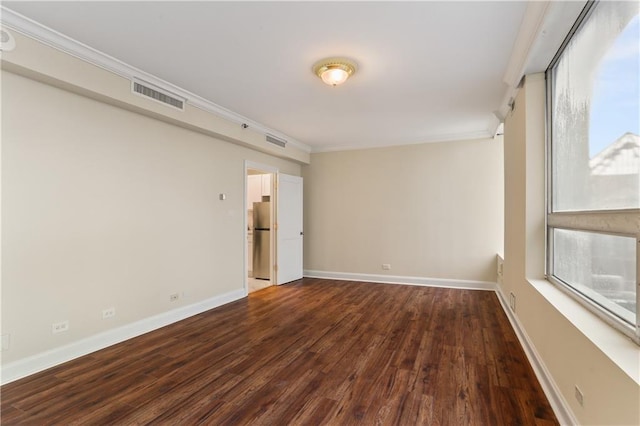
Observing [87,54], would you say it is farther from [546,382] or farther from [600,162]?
[546,382]

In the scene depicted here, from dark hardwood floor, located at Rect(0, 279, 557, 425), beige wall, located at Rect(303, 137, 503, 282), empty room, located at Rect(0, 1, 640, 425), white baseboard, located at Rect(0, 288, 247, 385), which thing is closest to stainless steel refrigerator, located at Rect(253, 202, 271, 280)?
beige wall, located at Rect(303, 137, 503, 282)

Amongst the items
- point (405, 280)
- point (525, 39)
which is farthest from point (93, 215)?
point (405, 280)

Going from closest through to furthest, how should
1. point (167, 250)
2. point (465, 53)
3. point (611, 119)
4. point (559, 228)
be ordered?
point (611, 119) → point (559, 228) → point (465, 53) → point (167, 250)

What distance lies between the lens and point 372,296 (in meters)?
5.00

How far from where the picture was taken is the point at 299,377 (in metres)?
2.50

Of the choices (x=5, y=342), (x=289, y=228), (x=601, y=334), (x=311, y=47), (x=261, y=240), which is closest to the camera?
(x=601, y=334)

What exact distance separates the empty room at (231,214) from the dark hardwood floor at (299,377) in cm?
2

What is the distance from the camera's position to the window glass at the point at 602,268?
1537 millimetres

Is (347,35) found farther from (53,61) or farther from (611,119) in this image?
(53,61)

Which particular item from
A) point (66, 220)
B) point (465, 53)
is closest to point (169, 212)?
point (66, 220)

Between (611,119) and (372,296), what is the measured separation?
389cm

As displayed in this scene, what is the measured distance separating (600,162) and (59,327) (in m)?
4.26

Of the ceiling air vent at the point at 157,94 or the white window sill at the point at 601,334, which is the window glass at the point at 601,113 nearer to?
the white window sill at the point at 601,334

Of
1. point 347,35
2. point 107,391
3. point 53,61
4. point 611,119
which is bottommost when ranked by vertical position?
point 107,391
